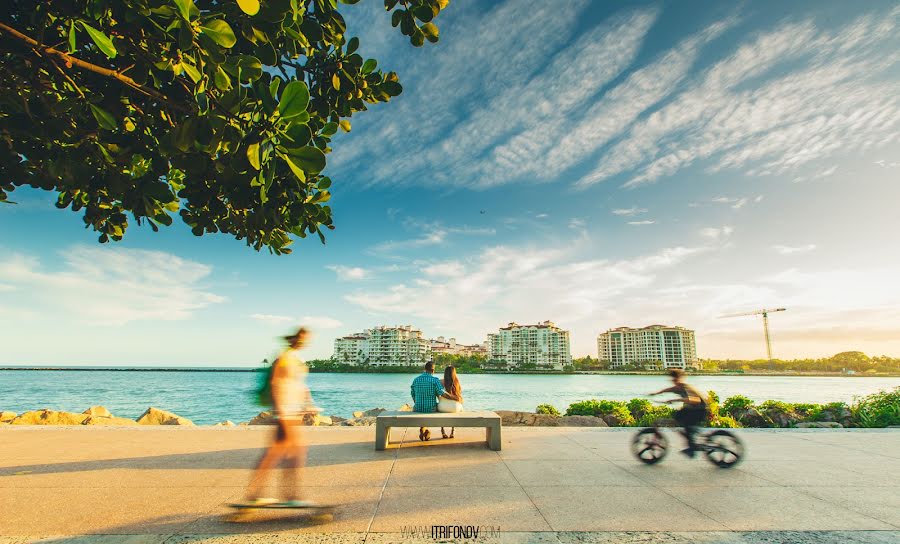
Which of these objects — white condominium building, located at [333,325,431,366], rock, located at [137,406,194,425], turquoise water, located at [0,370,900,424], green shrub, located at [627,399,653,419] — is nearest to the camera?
rock, located at [137,406,194,425]

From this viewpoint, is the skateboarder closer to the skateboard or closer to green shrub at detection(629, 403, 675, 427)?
the skateboard

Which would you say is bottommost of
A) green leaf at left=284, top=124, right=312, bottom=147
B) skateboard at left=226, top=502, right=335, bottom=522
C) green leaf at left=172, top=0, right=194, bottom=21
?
skateboard at left=226, top=502, right=335, bottom=522

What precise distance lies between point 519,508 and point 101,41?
196 inches

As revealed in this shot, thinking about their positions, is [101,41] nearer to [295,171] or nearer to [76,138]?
[295,171]

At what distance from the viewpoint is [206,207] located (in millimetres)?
4711

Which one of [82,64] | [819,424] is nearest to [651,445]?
[82,64]

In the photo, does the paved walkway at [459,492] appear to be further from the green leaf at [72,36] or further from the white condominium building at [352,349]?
the white condominium building at [352,349]

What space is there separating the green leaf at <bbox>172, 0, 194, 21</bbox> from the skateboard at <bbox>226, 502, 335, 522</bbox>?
3933 mm

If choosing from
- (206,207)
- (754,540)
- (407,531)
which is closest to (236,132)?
(206,207)

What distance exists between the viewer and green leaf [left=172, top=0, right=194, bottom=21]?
223cm

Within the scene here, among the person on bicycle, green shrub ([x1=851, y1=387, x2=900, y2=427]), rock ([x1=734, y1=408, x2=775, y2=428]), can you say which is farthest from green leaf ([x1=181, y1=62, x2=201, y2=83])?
green shrub ([x1=851, y1=387, x2=900, y2=427])

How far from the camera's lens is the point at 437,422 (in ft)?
23.8

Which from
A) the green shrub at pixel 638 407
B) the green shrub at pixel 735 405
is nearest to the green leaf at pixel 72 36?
the green shrub at pixel 638 407

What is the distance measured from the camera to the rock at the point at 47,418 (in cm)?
1164
